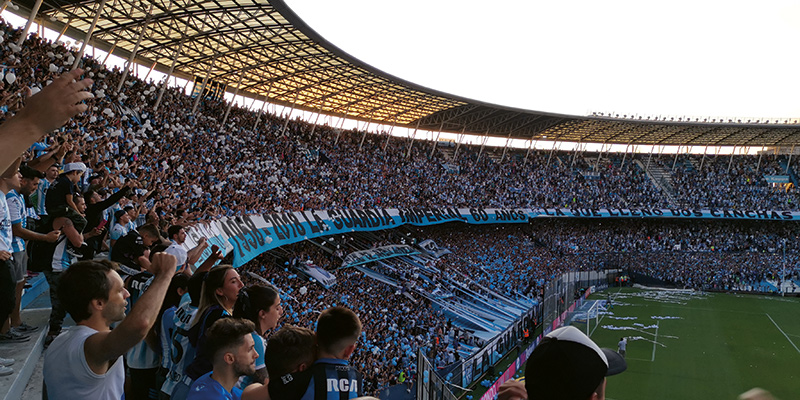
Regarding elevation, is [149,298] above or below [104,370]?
above

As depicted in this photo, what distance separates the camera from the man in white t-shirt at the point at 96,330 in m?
2.63

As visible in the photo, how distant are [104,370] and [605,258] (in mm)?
48704

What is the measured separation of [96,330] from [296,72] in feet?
102

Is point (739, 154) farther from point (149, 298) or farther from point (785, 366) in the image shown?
point (149, 298)

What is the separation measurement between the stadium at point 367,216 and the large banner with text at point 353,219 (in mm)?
143

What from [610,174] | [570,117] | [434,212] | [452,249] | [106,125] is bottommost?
[452,249]

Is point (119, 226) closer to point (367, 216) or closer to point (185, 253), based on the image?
point (185, 253)

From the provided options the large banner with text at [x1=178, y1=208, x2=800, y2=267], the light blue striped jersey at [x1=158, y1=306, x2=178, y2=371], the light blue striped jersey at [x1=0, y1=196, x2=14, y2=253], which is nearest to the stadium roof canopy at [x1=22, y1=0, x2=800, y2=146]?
the large banner with text at [x1=178, y1=208, x2=800, y2=267]

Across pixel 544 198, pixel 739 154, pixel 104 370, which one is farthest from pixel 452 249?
pixel 739 154

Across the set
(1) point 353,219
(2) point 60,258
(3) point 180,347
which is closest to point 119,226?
(2) point 60,258

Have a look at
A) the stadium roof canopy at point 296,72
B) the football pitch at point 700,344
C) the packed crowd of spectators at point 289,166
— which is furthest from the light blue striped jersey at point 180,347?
the stadium roof canopy at point 296,72

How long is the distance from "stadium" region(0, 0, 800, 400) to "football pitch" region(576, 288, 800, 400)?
7.2 inches

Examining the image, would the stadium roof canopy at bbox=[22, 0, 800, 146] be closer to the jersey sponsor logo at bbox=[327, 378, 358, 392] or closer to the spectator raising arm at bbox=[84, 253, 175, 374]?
the spectator raising arm at bbox=[84, 253, 175, 374]

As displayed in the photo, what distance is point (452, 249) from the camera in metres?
41.1
